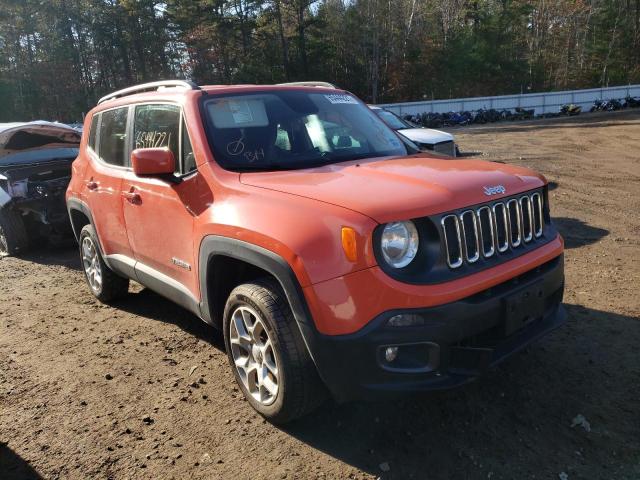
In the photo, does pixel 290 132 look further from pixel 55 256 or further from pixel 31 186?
pixel 55 256

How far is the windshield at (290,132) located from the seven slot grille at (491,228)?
109 centimetres

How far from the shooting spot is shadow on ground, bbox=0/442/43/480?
281 cm

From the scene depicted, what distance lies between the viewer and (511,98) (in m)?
35.3

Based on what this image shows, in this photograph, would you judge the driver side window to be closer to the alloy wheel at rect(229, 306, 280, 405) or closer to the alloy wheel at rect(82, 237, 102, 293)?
the alloy wheel at rect(229, 306, 280, 405)

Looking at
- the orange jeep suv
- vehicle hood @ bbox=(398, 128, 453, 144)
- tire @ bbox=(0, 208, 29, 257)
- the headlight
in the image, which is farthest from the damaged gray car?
the headlight

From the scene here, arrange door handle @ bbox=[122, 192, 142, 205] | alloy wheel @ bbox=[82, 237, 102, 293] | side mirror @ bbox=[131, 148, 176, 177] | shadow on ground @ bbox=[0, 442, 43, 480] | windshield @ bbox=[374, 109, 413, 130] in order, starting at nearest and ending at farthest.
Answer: shadow on ground @ bbox=[0, 442, 43, 480] < side mirror @ bbox=[131, 148, 176, 177] < door handle @ bbox=[122, 192, 142, 205] < alloy wheel @ bbox=[82, 237, 102, 293] < windshield @ bbox=[374, 109, 413, 130]

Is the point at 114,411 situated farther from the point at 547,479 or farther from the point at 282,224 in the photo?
the point at 547,479

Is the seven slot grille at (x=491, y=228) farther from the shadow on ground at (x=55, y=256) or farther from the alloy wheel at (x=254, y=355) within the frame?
the shadow on ground at (x=55, y=256)

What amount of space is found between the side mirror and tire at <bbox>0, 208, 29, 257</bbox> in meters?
5.07

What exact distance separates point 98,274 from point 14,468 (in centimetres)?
252

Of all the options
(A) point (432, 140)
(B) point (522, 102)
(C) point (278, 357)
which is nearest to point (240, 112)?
(C) point (278, 357)

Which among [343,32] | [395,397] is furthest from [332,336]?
[343,32]

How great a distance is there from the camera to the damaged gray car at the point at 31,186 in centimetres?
724

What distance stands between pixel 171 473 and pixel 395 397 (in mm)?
1258
